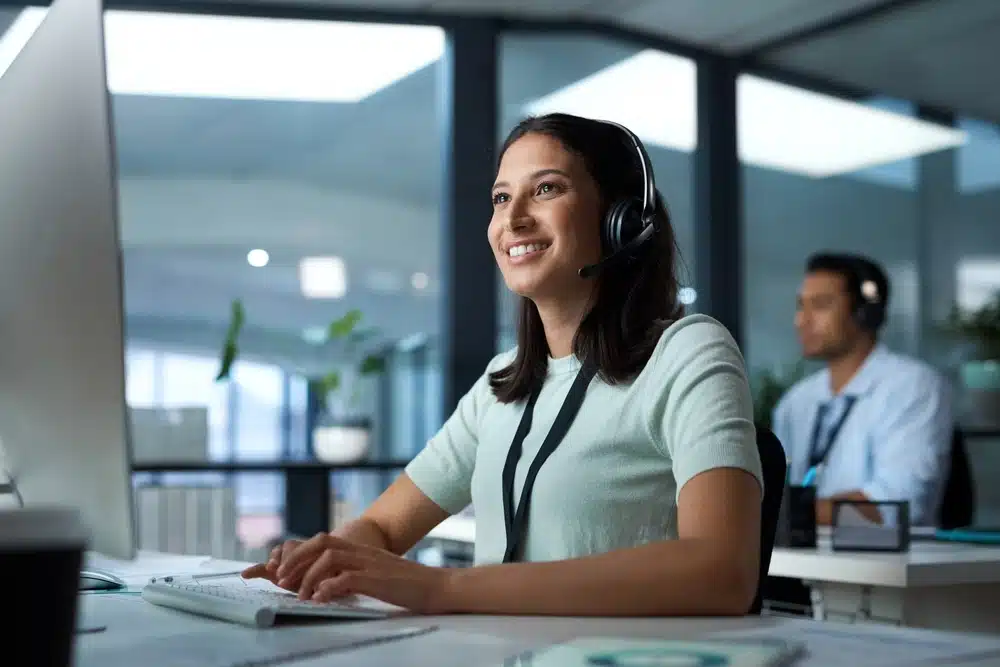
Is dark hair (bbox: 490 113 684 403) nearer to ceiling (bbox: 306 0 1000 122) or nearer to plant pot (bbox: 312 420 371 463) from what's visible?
plant pot (bbox: 312 420 371 463)

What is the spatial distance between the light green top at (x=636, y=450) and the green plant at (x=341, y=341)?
2.72m

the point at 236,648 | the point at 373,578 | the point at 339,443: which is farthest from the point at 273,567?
the point at 339,443

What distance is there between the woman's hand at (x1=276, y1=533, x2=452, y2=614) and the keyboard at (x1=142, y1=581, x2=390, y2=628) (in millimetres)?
16

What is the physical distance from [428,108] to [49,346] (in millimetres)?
3640

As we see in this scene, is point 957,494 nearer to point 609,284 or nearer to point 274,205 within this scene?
point 609,284

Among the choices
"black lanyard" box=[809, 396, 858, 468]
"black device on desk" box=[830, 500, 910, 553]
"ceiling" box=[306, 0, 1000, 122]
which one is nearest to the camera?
"black device on desk" box=[830, 500, 910, 553]

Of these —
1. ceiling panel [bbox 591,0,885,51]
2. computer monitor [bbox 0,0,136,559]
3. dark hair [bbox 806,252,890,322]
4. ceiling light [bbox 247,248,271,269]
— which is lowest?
computer monitor [bbox 0,0,136,559]

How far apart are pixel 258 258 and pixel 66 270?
3438mm

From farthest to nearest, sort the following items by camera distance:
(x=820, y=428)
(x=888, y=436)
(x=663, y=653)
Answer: (x=820, y=428)
(x=888, y=436)
(x=663, y=653)

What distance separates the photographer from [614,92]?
4.73m

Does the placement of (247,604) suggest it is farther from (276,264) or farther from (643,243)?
(276,264)

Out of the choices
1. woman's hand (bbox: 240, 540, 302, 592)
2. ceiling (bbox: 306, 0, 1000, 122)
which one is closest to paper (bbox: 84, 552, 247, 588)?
woman's hand (bbox: 240, 540, 302, 592)

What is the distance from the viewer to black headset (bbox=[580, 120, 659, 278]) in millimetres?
1623

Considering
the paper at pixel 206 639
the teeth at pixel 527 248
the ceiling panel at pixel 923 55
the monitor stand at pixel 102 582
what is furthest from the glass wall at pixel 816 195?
the paper at pixel 206 639
